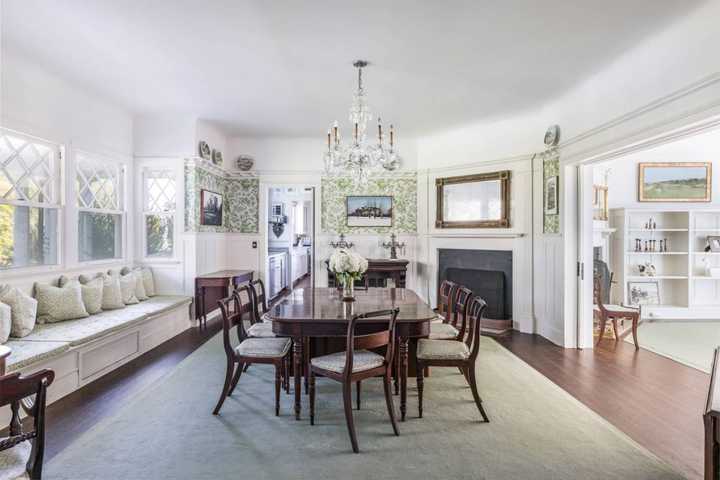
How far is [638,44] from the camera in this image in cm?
317

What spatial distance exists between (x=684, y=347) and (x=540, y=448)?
3.31m

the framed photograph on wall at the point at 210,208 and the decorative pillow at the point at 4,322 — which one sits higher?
the framed photograph on wall at the point at 210,208

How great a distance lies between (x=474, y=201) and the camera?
5809 millimetres

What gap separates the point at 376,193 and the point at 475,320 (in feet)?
13.2

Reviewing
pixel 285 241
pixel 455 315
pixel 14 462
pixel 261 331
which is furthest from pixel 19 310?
pixel 285 241

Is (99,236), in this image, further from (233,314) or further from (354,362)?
(354,362)

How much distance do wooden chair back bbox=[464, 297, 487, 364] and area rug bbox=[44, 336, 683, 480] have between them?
452 millimetres

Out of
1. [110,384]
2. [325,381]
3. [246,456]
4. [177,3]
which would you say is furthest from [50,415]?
[177,3]

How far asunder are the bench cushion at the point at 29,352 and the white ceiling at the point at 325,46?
2.39m

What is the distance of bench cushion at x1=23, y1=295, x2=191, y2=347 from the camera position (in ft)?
10.1

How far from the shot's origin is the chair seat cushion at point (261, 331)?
322cm

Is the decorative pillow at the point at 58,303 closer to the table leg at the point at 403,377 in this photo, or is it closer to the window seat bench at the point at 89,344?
the window seat bench at the point at 89,344

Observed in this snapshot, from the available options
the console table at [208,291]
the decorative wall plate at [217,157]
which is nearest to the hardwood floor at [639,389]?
the console table at [208,291]

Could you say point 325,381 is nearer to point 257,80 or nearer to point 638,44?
point 257,80
